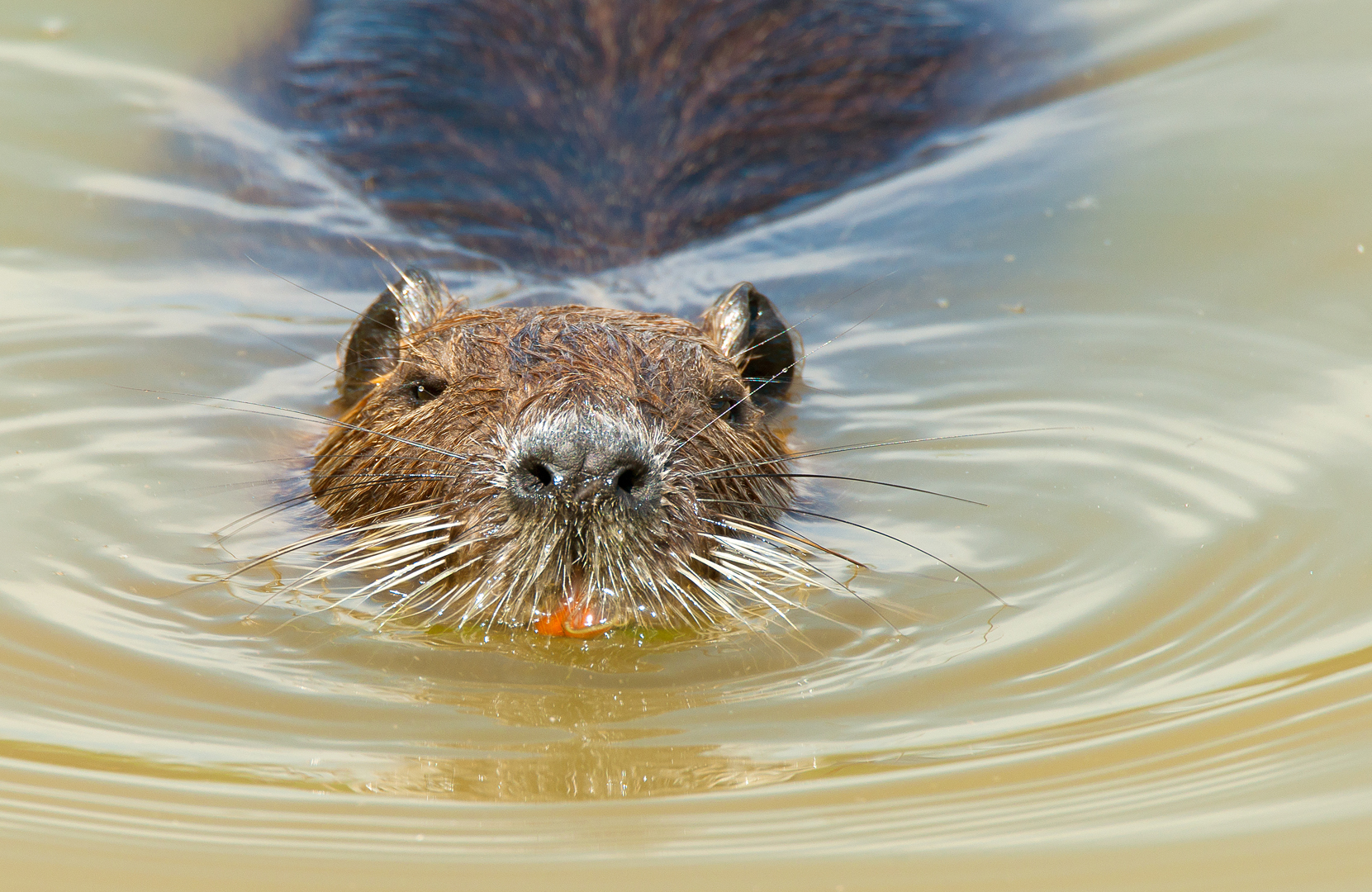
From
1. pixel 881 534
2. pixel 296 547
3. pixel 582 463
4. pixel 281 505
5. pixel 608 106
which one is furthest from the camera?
pixel 608 106

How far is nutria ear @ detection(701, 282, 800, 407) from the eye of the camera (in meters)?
3.93

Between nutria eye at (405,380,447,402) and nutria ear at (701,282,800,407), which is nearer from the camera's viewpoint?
nutria eye at (405,380,447,402)

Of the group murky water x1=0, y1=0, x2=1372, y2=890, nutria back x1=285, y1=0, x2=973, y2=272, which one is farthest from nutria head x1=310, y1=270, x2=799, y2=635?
nutria back x1=285, y1=0, x2=973, y2=272

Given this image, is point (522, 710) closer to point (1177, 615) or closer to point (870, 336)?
point (1177, 615)

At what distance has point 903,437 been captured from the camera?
421 centimetres

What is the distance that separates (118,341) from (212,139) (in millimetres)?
1837

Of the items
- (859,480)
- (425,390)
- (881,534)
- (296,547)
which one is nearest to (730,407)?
(859,480)

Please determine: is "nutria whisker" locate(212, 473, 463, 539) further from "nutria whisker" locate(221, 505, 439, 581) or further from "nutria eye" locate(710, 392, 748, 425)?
"nutria eye" locate(710, 392, 748, 425)

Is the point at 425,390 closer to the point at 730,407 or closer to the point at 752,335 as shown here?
the point at 730,407

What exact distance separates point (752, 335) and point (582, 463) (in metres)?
1.28

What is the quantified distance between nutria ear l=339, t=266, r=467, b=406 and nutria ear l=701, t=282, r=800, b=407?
0.78 m

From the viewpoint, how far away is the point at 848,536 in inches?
142

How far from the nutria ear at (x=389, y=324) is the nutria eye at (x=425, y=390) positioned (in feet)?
1.05

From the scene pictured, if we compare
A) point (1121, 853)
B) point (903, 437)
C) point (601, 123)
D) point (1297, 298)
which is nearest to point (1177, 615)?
point (1121, 853)
